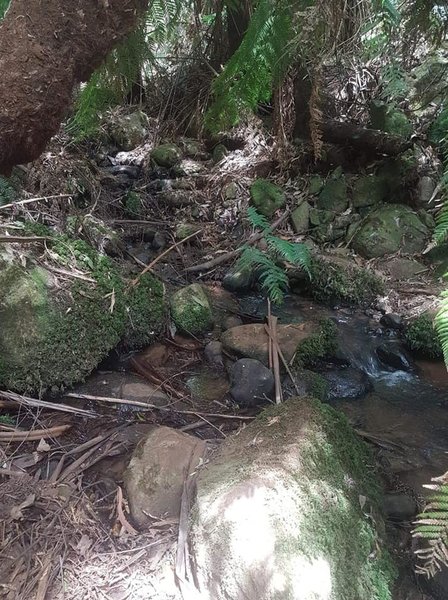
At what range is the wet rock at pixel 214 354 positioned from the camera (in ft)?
9.75

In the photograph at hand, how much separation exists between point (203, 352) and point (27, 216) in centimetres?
133

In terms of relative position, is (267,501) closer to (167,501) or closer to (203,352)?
(167,501)

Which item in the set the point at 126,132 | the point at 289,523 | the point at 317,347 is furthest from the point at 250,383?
the point at 126,132

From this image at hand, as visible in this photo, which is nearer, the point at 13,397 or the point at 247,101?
the point at 13,397

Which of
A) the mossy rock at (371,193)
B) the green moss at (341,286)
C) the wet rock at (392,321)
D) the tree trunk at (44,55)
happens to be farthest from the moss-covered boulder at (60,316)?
the mossy rock at (371,193)

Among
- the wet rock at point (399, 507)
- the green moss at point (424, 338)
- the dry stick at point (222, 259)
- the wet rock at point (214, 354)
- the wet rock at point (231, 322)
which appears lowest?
the wet rock at point (399, 507)

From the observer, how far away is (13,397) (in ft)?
7.43

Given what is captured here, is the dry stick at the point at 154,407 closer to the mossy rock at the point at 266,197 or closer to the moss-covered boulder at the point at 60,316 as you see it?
the moss-covered boulder at the point at 60,316

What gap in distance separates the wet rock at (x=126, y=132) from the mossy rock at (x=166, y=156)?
0.51 meters

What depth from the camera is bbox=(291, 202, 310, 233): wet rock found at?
15.5 feet

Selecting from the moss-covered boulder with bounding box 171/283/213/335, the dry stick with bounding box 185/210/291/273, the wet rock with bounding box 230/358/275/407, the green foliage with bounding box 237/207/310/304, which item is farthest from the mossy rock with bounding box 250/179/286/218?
the wet rock with bounding box 230/358/275/407

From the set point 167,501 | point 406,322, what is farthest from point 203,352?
point 406,322

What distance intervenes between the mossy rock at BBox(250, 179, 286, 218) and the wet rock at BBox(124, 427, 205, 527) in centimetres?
316

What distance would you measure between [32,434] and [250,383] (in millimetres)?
1109
